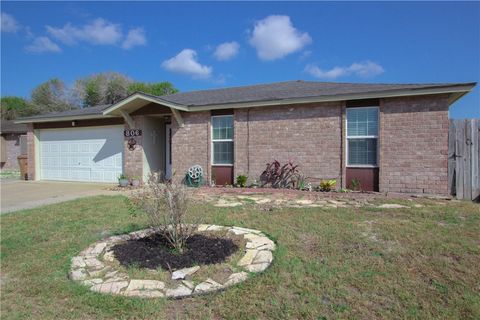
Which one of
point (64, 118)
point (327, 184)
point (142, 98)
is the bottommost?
point (327, 184)

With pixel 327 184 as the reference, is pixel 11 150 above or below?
above

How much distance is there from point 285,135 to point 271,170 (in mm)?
1204

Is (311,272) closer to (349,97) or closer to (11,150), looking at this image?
(349,97)

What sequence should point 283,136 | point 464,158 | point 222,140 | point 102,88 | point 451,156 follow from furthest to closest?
point 102,88, point 222,140, point 283,136, point 451,156, point 464,158

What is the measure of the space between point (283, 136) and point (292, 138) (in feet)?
0.99

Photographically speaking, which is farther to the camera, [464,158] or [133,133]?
[133,133]

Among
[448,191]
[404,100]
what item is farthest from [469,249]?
[404,100]

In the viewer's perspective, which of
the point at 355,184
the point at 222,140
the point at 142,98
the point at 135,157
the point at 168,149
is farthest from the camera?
the point at 168,149

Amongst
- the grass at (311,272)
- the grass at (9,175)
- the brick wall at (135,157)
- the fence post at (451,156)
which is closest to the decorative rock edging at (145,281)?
the grass at (311,272)

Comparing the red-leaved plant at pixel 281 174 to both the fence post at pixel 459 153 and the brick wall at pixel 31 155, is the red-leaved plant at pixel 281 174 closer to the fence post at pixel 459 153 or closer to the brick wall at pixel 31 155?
the fence post at pixel 459 153

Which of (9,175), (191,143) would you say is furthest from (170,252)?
(9,175)

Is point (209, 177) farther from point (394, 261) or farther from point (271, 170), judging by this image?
point (394, 261)

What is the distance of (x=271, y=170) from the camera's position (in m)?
9.48

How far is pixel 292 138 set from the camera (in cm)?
930
